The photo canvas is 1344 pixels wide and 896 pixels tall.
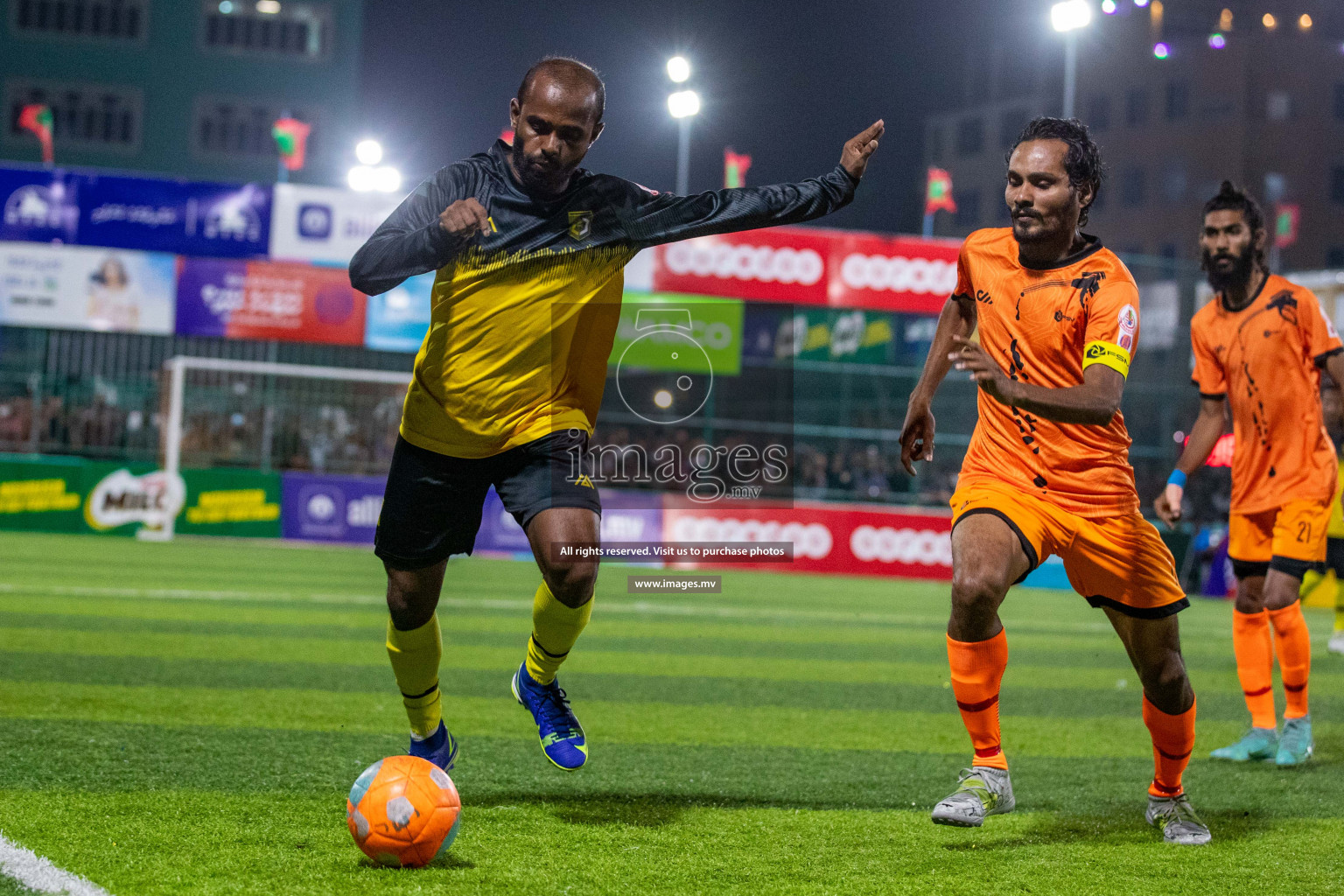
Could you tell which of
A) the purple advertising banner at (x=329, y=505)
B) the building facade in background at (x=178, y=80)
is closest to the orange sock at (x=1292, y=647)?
the purple advertising banner at (x=329, y=505)

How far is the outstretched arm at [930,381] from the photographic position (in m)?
4.51

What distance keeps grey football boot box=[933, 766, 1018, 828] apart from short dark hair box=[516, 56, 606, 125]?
2368 mm

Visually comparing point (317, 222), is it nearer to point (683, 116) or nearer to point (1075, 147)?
point (683, 116)

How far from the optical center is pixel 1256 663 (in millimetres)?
6105

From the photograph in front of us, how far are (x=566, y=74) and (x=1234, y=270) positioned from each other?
351cm

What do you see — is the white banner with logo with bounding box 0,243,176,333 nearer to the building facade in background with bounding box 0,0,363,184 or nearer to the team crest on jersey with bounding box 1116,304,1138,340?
the team crest on jersey with bounding box 1116,304,1138,340

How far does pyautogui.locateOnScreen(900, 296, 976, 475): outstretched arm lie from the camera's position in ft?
14.8

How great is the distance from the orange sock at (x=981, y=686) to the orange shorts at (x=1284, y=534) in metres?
2.48

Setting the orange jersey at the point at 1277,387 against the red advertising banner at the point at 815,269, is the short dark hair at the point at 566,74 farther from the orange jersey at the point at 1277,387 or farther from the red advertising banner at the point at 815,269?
the red advertising banner at the point at 815,269

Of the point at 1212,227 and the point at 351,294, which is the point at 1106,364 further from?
the point at 351,294

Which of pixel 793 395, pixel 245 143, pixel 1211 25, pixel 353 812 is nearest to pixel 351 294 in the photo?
→ pixel 793 395

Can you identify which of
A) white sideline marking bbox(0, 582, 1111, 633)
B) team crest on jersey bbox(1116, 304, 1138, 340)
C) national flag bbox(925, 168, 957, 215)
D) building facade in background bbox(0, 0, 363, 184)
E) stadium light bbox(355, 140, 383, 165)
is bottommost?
white sideline marking bbox(0, 582, 1111, 633)

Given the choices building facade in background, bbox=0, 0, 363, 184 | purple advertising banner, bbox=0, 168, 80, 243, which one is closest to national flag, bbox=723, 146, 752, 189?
purple advertising banner, bbox=0, 168, 80, 243

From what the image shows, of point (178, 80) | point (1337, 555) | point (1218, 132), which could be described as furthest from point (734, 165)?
point (1218, 132)
